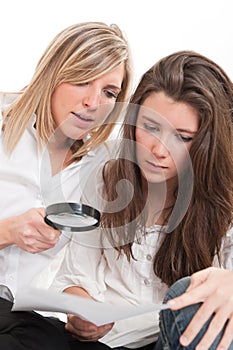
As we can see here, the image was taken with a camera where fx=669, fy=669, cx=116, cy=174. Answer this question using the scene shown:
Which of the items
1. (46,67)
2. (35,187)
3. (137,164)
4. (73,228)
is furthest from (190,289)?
(46,67)

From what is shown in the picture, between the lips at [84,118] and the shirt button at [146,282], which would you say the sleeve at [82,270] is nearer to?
the shirt button at [146,282]

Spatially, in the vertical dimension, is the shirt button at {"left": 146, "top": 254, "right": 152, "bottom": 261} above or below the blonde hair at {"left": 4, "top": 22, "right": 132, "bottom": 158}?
below

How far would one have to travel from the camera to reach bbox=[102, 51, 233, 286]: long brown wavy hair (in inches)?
49.6

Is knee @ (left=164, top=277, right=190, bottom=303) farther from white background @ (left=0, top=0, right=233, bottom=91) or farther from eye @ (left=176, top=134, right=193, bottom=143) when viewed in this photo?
white background @ (left=0, top=0, right=233, bottom=91)

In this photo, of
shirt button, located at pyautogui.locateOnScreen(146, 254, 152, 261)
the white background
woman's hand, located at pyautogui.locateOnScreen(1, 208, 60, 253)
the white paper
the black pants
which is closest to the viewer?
the white paper

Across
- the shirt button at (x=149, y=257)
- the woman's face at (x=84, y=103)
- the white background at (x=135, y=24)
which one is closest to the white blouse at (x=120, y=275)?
the shirt button at (x=149, y=257)

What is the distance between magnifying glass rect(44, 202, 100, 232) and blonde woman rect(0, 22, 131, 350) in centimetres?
16

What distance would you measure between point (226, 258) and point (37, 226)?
38 centimetres

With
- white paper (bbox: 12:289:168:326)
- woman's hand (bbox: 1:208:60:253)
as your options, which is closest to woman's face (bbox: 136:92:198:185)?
woman's hand (bbox: 1:208:60:253)

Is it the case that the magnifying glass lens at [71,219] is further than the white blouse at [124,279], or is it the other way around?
the white blouse at [124,279]

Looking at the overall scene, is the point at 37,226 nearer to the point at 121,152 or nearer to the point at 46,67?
the point at 121,152

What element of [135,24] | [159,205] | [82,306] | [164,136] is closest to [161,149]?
[164,136]

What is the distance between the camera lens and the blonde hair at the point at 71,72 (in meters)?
1.36

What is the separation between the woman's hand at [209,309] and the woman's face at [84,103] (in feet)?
1.50
